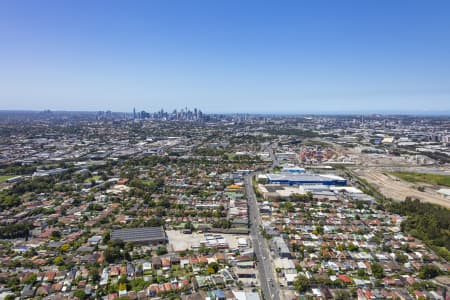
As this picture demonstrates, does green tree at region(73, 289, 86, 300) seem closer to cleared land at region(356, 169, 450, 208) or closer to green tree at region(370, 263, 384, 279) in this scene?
green tree at region(370, 263, 384, 279)

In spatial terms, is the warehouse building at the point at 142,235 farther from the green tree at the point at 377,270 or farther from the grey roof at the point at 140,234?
the green tree at the point at 377,270

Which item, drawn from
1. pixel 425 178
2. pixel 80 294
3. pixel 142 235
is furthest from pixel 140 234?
pixel 425 178

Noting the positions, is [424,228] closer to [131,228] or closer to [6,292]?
[131,228]

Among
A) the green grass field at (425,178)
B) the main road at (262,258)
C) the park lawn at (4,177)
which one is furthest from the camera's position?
the green grass field at (425,178)

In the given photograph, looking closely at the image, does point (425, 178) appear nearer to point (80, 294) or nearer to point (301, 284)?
point (301, 284)

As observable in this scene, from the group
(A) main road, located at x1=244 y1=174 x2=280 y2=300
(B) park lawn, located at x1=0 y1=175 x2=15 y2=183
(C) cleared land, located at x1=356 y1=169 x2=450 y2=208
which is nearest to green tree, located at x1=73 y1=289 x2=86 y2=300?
(A) main road, located at x1=244 y1=174 x2=280 y2=300

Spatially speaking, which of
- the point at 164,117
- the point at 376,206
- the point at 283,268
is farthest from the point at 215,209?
the point at 164,117

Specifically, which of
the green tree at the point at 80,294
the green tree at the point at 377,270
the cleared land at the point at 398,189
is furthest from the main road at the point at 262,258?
the cleared land at the point at 398,189

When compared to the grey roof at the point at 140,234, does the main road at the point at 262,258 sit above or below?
below
